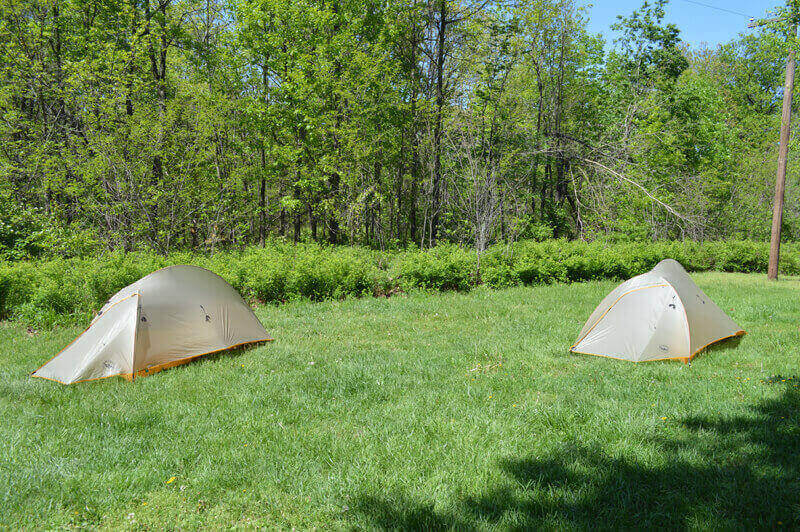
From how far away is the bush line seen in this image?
902cm

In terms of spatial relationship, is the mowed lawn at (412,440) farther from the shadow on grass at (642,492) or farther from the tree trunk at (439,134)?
the tree trunk at (439,134)

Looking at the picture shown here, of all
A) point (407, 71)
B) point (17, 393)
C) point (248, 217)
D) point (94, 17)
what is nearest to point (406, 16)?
point (407, 71)

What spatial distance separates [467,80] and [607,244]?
7539 mm

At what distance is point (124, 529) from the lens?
3018 mm

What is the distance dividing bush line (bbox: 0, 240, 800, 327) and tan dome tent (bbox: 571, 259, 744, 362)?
17.4ft

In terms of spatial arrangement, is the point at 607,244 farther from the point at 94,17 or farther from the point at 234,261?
the point at 94,17

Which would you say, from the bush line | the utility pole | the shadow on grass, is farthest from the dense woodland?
the shadow on grass

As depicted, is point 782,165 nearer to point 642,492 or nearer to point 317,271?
point 317,271

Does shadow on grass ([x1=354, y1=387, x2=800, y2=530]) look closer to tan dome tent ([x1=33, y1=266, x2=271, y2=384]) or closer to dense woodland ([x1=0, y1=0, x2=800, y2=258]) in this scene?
tan dome tent ([x1=33, y1=266, x2=271, y2=384])

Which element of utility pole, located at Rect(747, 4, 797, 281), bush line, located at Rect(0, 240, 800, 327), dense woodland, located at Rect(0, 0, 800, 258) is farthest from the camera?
utility pole, located at Rect(747, 4, 797, 281)

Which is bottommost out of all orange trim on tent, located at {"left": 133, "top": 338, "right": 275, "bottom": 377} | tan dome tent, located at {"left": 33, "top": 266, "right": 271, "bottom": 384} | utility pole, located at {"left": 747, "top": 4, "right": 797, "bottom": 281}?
orange trim on tent, located at {"left": 133, "top": 338, "right": 275, "bottom": 377}

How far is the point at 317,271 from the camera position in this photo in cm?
1066

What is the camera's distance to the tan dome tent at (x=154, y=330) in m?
5.74

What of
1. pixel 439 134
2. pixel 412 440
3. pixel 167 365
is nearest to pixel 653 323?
pixel 412 440
